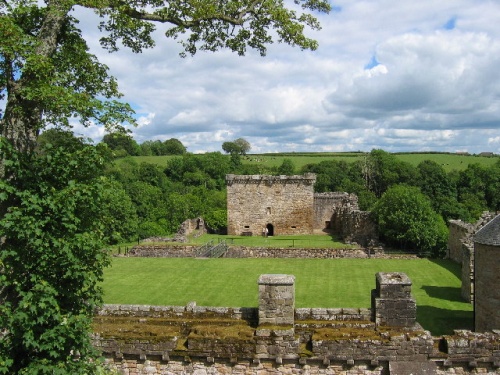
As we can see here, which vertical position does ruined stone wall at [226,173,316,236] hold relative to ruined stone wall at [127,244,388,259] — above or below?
above

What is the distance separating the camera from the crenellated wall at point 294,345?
8.76 meters

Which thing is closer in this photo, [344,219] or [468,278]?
[468,278]

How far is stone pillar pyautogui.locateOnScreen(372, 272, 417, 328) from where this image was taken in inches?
370

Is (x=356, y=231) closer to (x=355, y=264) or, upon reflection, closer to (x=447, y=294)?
(x=355, y=264)

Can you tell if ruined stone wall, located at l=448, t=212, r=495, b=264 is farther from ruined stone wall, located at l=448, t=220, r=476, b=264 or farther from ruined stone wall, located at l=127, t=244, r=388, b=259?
ruined stone wall, located at l=127, t=244, r=388, b=259

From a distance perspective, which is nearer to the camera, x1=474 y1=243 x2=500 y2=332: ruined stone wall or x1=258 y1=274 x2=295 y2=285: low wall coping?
x1=258 y1=274 x2=295 y2=285: low wall coping

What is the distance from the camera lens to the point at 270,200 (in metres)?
40.3

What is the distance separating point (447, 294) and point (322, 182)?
50.4 meters

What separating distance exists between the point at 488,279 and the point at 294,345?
22.0 feet

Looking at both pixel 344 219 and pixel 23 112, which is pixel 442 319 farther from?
pixel 344 219

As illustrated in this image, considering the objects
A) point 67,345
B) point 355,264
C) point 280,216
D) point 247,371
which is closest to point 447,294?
point 355,264

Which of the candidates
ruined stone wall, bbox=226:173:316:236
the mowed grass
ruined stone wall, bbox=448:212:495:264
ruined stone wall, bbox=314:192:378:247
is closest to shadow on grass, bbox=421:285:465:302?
the mowed grass

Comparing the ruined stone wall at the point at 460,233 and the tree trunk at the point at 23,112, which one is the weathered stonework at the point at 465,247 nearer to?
the ruined stone wall at the point at 460,233

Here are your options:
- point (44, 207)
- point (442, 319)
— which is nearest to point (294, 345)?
point (44, 207)
